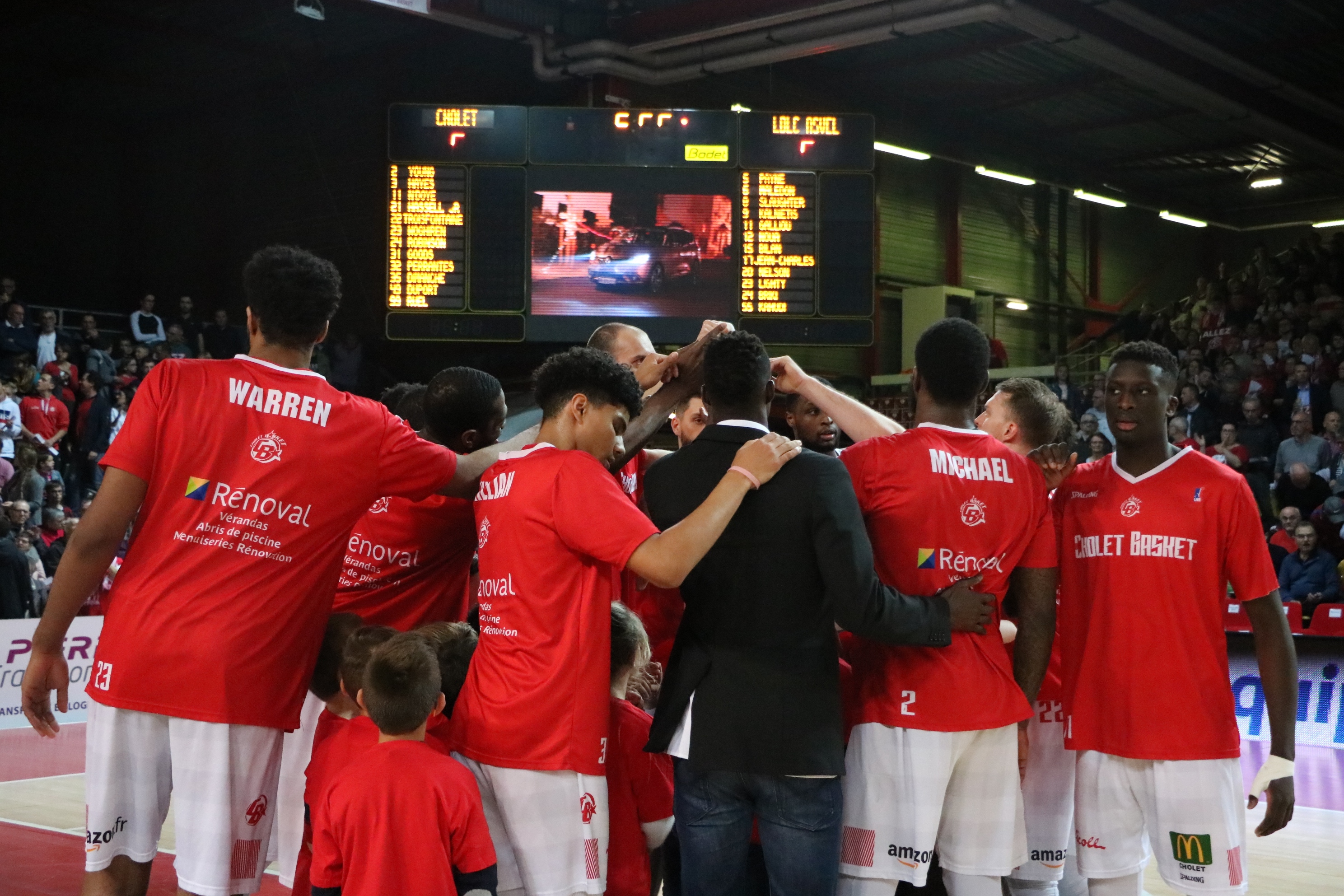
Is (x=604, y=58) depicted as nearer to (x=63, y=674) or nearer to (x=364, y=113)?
(x=364, y=113)

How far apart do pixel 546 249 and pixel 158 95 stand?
502 inches

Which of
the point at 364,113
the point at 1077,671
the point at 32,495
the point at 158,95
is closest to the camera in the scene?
the point at 1077,671

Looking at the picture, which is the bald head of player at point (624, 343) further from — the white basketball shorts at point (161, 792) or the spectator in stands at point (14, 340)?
the spectator in stands at point (14, 340)

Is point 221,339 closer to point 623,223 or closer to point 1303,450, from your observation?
point 623,223

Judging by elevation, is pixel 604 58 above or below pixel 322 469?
above

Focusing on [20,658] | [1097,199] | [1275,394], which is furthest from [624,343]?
[1097,199]

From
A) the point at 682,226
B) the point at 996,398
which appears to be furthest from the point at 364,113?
the point at 996,398

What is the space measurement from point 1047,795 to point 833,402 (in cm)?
151

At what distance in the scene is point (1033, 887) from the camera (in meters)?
4.43

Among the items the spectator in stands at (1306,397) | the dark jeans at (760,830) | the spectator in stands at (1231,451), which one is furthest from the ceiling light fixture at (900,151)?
the dark jeans at (760,830)

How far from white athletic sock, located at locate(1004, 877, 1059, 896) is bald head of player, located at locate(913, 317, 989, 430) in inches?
66.0

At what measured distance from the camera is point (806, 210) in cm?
1163

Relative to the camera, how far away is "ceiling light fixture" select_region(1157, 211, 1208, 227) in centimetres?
2597

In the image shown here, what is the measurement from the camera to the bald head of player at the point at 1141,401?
12.9 ft
